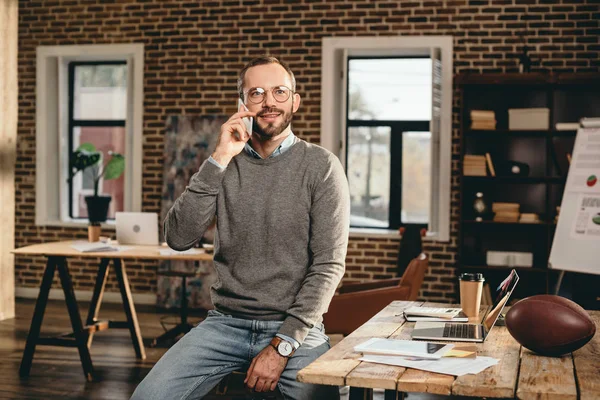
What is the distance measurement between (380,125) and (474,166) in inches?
43.4

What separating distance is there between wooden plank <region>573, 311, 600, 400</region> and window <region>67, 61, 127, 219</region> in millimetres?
6028

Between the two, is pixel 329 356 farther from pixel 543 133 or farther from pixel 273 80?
pixel 543 133

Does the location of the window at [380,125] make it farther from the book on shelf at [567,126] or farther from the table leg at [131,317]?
the table leg at [131,317]

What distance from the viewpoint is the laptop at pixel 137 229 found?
508 cm

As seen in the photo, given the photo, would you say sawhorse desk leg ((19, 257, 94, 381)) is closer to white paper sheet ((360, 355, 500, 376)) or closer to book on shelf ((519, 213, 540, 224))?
white paper sheet ((360, 355, 500, 376))

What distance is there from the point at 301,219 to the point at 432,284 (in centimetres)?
441

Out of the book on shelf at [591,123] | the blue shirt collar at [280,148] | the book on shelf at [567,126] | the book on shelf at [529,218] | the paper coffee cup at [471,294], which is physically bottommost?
the paper coffee cup at [471,294]

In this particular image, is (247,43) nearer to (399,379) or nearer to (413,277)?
(413,277)

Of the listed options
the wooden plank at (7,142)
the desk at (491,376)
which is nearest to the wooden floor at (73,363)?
the wooden plank at (7,142)

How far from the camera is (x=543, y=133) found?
609 centimetres

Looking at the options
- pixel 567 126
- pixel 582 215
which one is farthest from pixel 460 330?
pixel 567 126

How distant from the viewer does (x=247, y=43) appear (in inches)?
274

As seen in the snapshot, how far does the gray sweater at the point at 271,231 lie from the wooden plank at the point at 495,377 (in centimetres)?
57

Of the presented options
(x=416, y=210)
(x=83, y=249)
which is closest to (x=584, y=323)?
(x=83, y=249)
